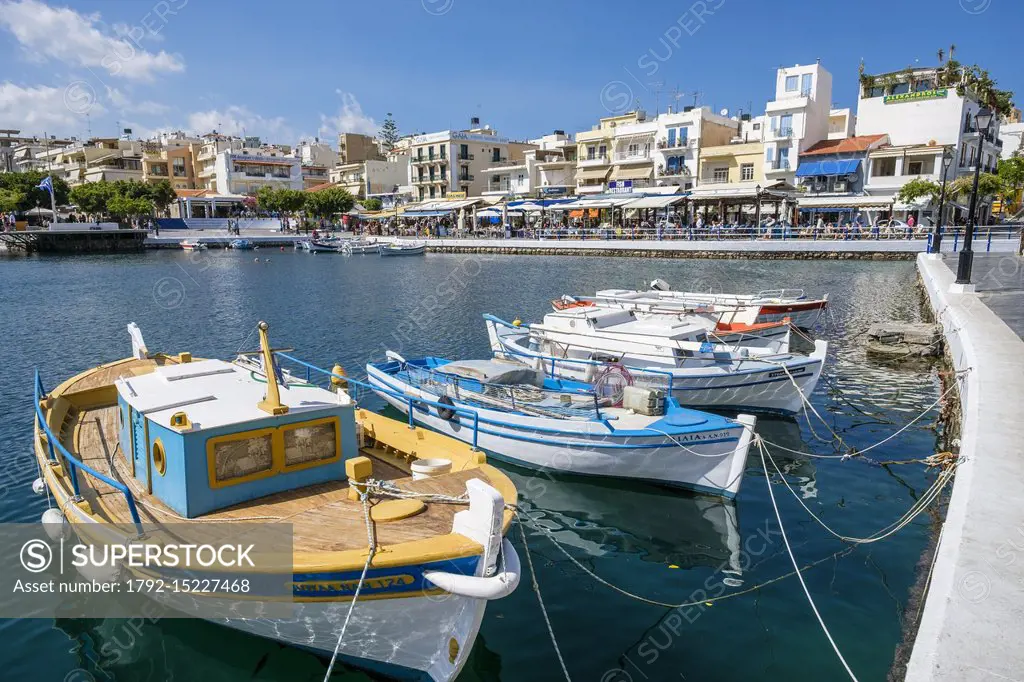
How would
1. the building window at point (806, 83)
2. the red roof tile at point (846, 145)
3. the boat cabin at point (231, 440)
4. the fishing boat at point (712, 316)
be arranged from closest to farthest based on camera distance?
1. the boat cabin at point (231, 440)
2. the fishing boat at point (712, 316)
3. the red roof tile at point (846, 145)
4. the building window at point (806, 83)

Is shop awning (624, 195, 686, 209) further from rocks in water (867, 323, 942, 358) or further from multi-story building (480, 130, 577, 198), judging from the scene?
rocks in water (867, 323, 942, 358)

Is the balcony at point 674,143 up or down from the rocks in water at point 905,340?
up

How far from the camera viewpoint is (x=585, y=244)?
63.4 metres

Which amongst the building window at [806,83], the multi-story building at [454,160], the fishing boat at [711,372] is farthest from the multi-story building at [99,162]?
the fishing boat at [711,372]

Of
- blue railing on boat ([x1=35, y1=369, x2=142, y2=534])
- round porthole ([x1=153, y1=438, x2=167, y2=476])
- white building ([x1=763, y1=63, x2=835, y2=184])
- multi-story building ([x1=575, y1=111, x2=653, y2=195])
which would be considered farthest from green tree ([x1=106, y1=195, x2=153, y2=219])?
round porthole ([x1=153, y1=438, x2=167, y2=476])

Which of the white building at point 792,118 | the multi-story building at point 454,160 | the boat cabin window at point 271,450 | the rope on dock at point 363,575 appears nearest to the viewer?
the rope on dock at point 363,575

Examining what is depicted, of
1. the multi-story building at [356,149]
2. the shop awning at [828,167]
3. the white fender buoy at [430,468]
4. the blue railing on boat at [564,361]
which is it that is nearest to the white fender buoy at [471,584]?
the white fender buoy at [430,468]

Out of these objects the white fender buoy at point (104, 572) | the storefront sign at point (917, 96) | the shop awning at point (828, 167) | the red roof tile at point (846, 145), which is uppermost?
the storefront sign at point (917, 96)

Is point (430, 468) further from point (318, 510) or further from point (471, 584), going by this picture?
point (471, 584)

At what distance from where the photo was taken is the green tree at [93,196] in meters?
85.6

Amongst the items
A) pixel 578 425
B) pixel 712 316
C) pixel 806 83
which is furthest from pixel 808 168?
pixel 578 425

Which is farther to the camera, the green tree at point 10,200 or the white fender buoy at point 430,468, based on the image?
the green tree at point 10,200

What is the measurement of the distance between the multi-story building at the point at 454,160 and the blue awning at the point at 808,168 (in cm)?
4331

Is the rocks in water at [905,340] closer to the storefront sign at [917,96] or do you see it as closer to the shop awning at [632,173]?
the storefront sign at [917,96]
